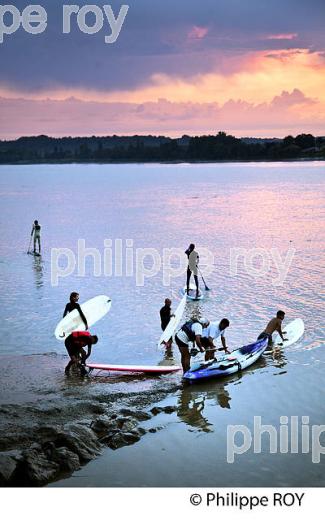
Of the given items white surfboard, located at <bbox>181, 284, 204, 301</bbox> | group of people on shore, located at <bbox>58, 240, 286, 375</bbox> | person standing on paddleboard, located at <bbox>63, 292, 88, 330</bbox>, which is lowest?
white surfboard, located at <bbox>181, 284, 204, 301</bbox>

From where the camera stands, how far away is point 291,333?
15484mm

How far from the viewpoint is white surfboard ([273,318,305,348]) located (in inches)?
590

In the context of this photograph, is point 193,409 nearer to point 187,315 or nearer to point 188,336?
point 188,336

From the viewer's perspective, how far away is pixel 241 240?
35.3m

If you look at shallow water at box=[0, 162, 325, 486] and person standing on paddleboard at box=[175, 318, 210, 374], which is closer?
shallow water at box=[0, 162, 325, 486]

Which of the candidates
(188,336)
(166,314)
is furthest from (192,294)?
(188,336)

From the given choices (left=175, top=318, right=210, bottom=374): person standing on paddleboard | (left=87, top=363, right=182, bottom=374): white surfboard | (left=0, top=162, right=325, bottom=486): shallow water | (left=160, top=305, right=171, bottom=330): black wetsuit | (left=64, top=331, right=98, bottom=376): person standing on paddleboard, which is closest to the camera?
(left=0, top=162, right=325, bottom=486): shallow water

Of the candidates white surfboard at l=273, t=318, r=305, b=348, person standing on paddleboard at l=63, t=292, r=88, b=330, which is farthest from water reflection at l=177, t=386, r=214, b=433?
white surfboard at l=273, t=318, r=305, b=348

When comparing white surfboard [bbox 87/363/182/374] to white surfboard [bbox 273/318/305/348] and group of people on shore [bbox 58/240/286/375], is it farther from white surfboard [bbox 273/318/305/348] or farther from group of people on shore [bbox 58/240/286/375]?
white surfboard [bbox 273/318/305/348]

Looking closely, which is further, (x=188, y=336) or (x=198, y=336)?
(x=188, y=336)

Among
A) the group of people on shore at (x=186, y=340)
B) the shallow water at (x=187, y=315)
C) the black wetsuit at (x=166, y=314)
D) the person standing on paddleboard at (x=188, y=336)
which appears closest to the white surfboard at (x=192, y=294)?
the shallow water at (x=187, y=315)

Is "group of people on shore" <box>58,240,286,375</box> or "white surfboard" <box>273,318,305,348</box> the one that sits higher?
"group of people on shore" <box>58,240,286,375</box>

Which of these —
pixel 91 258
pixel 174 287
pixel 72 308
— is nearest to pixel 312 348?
pixel 72 308
